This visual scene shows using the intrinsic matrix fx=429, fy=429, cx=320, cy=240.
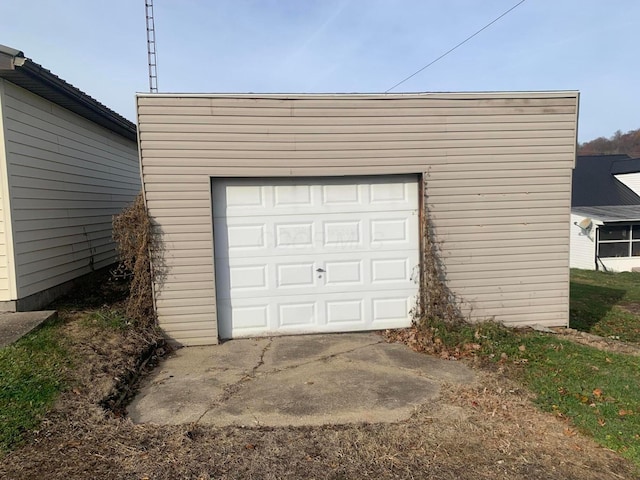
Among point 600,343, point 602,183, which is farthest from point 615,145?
point 600,343

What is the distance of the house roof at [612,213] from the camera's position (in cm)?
2183

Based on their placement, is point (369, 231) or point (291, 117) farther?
point (369, 231)

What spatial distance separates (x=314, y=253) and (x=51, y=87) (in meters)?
4.90

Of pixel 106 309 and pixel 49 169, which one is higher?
pixel 49 169

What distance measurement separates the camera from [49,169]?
7340mm

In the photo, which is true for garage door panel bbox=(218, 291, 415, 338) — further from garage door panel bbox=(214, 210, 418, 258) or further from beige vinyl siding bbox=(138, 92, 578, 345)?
garage door panel bbox=(214, 210, 418, 258)

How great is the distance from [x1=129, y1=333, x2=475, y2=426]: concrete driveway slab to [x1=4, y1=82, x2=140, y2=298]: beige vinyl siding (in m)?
3.02

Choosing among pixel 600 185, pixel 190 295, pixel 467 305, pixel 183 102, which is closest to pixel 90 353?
pixel 190 295

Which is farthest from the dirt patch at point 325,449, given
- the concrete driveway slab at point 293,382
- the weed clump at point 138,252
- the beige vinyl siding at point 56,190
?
the beige vinyl siding at point 56,190

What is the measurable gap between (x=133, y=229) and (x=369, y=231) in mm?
3474

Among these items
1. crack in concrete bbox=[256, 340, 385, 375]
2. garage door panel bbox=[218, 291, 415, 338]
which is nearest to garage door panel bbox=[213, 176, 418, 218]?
garage door panel bbox=[218, 291, 415, 338]

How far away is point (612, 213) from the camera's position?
2317cm

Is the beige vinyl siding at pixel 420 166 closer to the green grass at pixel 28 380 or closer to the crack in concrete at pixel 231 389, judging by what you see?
the crack in concrete at pixel 231 389

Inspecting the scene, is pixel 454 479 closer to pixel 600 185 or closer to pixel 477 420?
pixel 477 420
